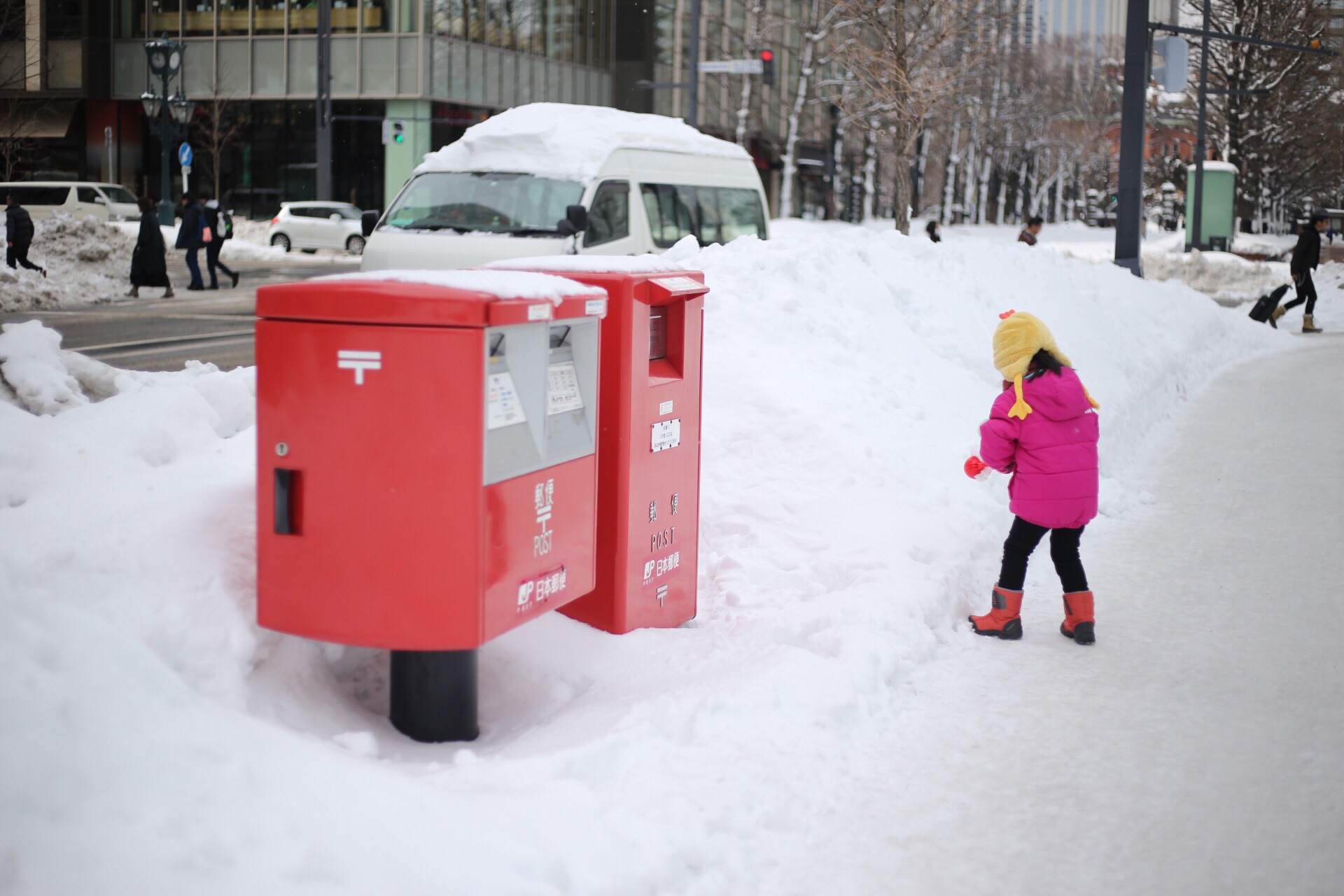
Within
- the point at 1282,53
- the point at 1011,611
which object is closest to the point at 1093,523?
the point at 1011,611

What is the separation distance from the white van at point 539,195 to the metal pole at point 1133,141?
8253mm

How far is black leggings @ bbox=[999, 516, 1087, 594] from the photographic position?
18.4 ft

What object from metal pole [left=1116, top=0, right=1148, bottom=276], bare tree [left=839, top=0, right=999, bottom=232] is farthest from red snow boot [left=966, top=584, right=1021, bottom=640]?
metal pole [left=1116, top=0, right=1148, bottom=276]

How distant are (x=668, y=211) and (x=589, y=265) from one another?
9.06 metres

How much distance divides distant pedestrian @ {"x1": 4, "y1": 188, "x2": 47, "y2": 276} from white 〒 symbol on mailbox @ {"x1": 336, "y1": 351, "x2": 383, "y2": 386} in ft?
62.2

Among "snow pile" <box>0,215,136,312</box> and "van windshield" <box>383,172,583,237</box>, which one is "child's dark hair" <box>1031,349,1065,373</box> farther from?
"snow pile" <box>0,215,136,312</box>

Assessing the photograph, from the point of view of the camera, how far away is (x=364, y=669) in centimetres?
453

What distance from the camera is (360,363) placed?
353 centimetres

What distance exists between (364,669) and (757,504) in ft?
7.99

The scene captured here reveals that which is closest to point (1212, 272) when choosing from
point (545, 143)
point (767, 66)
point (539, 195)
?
point (767, 66)

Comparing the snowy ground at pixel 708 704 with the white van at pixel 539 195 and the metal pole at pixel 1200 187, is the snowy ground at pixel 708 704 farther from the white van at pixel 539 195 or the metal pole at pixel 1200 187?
the metal pole at pixel 1200 187

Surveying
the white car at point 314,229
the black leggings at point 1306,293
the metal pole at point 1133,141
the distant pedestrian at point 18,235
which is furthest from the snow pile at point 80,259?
the black leggings at point 1306,293

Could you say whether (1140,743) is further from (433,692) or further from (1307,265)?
(1307,265)

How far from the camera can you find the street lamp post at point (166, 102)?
1165 inches
